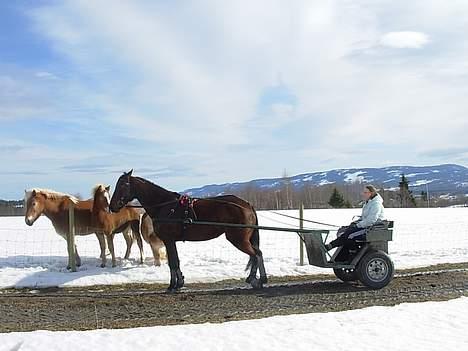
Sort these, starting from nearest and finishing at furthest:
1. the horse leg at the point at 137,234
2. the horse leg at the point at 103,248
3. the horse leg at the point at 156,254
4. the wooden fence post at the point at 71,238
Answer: the wooden fence post at the point at 71,238
the horse leg at the point at 156,254
the horse leg at the point at 103,248
the horse leg at the point at 137,234

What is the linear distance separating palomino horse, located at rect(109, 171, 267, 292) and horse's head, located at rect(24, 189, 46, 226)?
387 cm

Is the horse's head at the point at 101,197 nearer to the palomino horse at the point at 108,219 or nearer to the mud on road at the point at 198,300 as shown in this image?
the palomino horse at the point at 108,219

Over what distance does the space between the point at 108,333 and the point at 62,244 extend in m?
13.0

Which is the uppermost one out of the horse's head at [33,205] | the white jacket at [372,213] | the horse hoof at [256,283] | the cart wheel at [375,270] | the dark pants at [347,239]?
the horse's head at [33,205]

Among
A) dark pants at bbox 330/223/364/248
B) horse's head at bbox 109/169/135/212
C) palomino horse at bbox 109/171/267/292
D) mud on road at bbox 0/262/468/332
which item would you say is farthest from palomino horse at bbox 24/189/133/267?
dark pants at bbox 330/223/364/248

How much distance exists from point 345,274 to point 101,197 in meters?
6.38

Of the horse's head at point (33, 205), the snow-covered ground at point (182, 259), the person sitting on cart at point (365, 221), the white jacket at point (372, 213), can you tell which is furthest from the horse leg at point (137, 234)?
the white jacket at point (372, 213)

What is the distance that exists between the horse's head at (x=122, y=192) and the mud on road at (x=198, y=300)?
1.72 m

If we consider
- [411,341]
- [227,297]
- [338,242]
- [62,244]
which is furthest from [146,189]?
[62,244]

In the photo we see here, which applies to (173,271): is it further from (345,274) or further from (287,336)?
(287,336)

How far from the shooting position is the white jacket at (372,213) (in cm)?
1103

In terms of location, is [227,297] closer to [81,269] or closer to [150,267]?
[150,267]

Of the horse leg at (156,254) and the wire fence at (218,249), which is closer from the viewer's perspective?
the horse leg at (156,254)

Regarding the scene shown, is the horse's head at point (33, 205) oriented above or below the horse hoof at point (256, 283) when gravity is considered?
above
